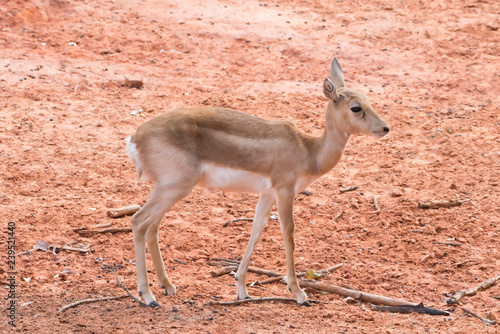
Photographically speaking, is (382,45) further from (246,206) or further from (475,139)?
(246,206)

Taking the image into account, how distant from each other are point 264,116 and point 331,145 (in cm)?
498

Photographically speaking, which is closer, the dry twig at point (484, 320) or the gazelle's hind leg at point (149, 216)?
the gazelle's hind leg at point (149, 216)

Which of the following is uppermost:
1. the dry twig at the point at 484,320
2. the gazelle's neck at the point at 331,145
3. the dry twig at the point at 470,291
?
the gazelle's neck at the point at 331,145

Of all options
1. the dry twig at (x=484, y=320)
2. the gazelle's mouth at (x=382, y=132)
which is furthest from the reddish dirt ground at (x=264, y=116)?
the gazelle's mouth at (x=382, y=132)

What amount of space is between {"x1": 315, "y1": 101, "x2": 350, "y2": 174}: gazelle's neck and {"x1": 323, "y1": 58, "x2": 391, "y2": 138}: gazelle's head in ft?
0.06

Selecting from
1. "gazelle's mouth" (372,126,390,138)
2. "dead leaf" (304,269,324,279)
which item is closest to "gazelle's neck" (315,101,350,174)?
"gazelle's mouth" (372,126,390,138)

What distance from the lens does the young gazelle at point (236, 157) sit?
6.07 m

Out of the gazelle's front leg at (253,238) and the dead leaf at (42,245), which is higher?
the gazelle's front leg at (253,238)

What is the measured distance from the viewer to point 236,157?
6.25m

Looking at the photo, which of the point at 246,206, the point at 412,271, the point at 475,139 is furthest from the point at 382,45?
the point at 412,271

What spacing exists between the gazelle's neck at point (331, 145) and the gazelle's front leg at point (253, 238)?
635mm

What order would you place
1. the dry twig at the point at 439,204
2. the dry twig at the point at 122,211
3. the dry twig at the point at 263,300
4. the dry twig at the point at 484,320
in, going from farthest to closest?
the dry twig at the point at 439,204 → the dry twig at the point at 122,211 → the dry twig at the point at 263,300 → the dry twig at the point at 484,320

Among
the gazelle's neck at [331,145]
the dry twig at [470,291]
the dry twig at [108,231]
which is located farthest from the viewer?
the dry twig at [108,231]

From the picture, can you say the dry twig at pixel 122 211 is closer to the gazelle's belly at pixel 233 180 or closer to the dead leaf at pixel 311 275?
the gazelle's belly at pixel 233 180
